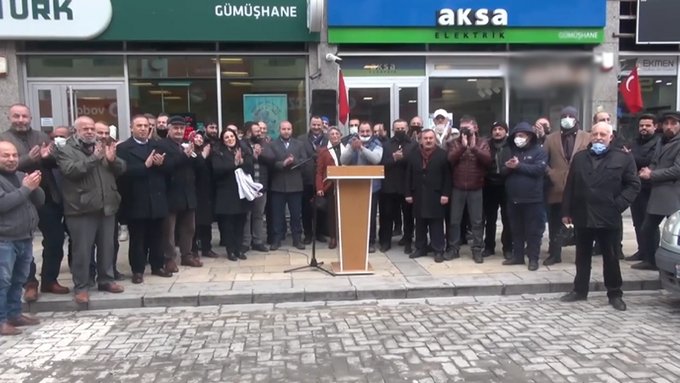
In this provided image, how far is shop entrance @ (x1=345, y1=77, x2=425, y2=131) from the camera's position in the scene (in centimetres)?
1188

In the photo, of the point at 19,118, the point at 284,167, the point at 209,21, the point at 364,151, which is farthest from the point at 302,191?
the point at 209,21

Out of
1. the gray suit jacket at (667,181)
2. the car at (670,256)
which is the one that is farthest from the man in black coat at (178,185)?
the gray suit jacket at (667,181)

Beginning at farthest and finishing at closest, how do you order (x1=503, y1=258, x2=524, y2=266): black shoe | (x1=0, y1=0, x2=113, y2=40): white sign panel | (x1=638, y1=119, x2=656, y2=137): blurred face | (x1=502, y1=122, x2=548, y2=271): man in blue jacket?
(x1=0, y1=0, x2=113, y2=40): white sign panel → (x1=503, y1=258, x2=524, y2=266): black shoe → (x1=638, y1=119, x2=656, y2=137): blurred face → (x1=502, y1=122, x2=548, y2=271): man in blue jacket

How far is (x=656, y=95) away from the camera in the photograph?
41.7 ft

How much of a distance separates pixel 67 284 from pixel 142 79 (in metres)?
5.47

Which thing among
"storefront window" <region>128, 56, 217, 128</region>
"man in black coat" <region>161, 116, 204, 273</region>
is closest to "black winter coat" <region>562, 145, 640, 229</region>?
"man in black coat" <region>161, 116, 204, 273</region>

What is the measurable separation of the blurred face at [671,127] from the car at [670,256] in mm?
1594

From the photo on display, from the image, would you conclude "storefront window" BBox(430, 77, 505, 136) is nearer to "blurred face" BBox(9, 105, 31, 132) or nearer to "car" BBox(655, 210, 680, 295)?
"car" BBox(655, 210, 680, 295)

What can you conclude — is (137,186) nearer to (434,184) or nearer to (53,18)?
(434,184)

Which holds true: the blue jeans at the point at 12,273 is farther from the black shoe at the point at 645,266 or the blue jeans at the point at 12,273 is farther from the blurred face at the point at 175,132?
the black shoe at the point at 645,266

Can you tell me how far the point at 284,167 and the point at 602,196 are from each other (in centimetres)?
452

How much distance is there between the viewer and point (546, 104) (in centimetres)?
1059

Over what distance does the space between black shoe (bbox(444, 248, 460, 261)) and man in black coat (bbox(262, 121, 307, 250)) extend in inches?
90.0

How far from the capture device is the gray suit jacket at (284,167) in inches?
348
